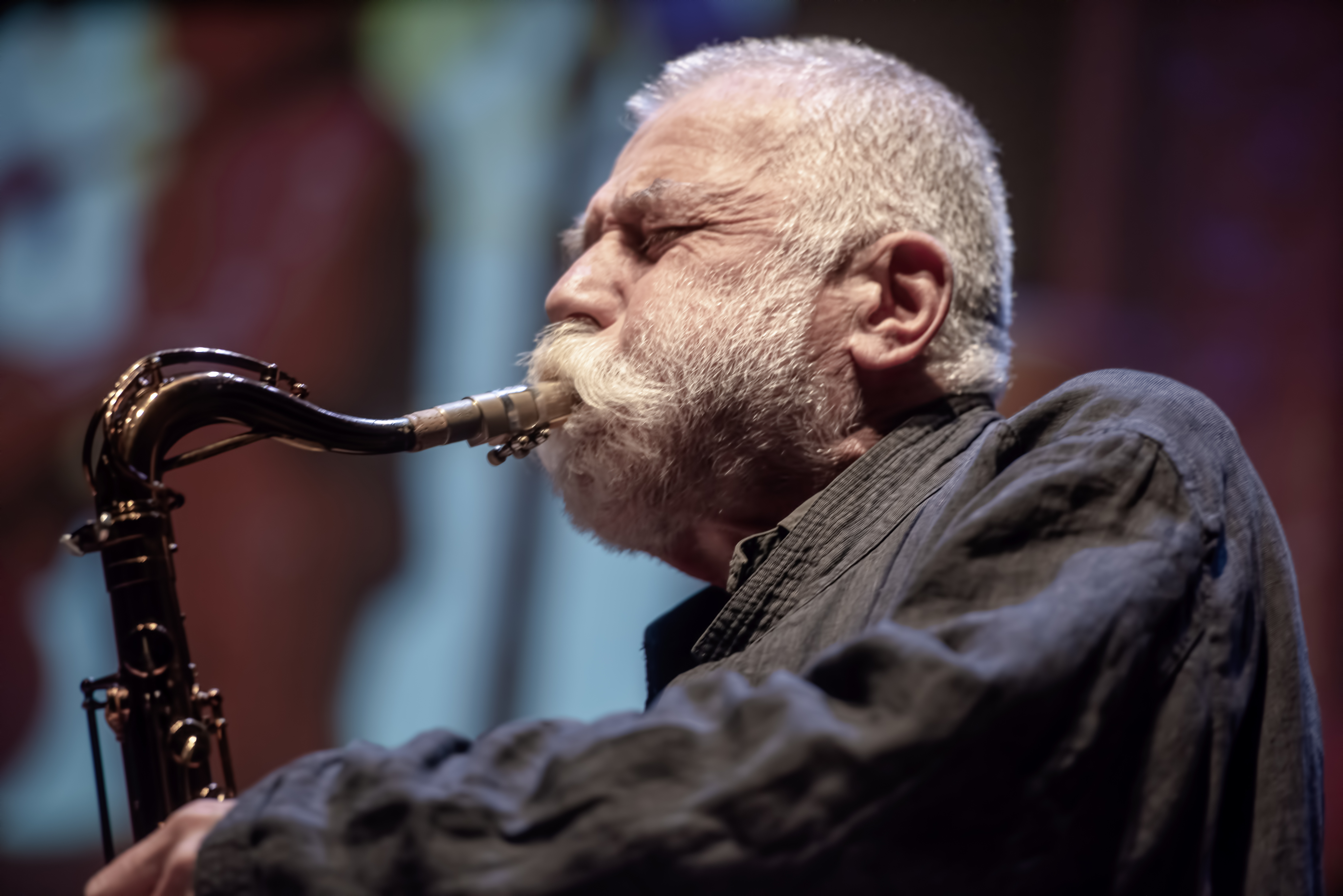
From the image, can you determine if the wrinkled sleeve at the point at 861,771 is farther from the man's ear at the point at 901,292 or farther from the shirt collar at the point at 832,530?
the man's ear at the point at 901,292

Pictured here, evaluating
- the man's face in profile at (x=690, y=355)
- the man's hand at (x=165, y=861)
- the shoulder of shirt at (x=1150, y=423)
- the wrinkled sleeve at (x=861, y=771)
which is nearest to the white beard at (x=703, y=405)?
the man's face in profile at (x=690, y=355)

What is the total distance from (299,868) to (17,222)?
7.32 ft

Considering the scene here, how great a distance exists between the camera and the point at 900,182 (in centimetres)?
146

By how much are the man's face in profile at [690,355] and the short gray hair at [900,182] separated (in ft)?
0.15

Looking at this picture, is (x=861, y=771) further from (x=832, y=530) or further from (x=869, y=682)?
(x=832, y=530)

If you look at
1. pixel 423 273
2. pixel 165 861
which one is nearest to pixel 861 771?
pixel 165 861

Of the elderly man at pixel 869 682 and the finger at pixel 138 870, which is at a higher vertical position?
the elderly man at pixel 869 682

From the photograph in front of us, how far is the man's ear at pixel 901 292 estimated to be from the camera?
4.58 ft

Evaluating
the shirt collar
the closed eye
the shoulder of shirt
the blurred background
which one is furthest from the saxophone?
the blurred background

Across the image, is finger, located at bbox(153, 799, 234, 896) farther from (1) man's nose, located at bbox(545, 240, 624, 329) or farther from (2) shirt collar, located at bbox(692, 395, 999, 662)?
(1) man's nose, located at bbox(545, 240, 624, 329)

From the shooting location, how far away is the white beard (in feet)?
4.35

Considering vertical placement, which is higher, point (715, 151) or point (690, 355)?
point (715, 151)

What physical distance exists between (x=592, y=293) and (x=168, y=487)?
633mm

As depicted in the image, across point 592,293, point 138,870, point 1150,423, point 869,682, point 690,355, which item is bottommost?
point 138,870
